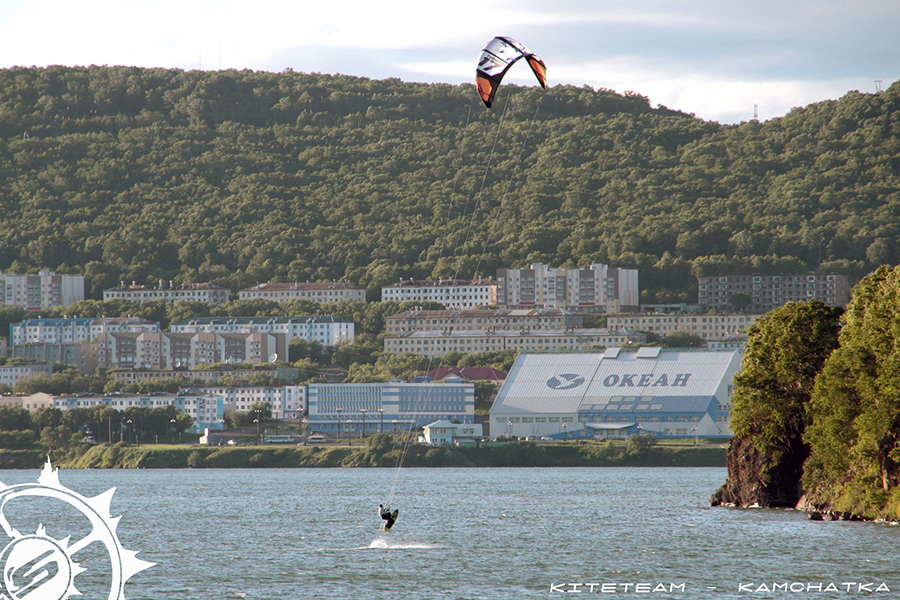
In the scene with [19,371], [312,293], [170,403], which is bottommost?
[170,403]

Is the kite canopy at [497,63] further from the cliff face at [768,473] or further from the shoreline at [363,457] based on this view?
the shoreline at [363,457]

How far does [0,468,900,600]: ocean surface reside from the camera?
32.6 m

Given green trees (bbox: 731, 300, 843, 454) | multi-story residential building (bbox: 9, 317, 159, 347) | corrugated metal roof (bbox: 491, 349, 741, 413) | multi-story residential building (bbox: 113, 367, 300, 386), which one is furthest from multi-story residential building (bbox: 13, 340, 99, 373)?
green trees (bbox: 731, 300, 843, 454)

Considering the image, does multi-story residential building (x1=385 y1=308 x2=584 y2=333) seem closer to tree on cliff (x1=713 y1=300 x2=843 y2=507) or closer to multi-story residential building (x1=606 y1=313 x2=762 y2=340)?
multi-story residential building (x1=606 y1=313 x2=762 y2=340)

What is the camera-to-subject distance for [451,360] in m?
153

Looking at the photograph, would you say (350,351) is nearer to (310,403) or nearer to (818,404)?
(310,403)

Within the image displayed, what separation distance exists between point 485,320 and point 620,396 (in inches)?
2112

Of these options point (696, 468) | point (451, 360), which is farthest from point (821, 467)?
point (451, 360)

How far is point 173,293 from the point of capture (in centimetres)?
19150

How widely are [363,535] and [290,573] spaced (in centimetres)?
996

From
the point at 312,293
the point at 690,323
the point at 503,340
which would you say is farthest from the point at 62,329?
the point at 690,323

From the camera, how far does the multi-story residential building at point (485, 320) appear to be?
6585 inches

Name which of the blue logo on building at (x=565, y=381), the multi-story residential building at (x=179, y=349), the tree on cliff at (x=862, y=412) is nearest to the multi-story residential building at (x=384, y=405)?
the blue logo on building at (x=565, y=381)

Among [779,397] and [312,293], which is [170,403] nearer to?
[312,293]
